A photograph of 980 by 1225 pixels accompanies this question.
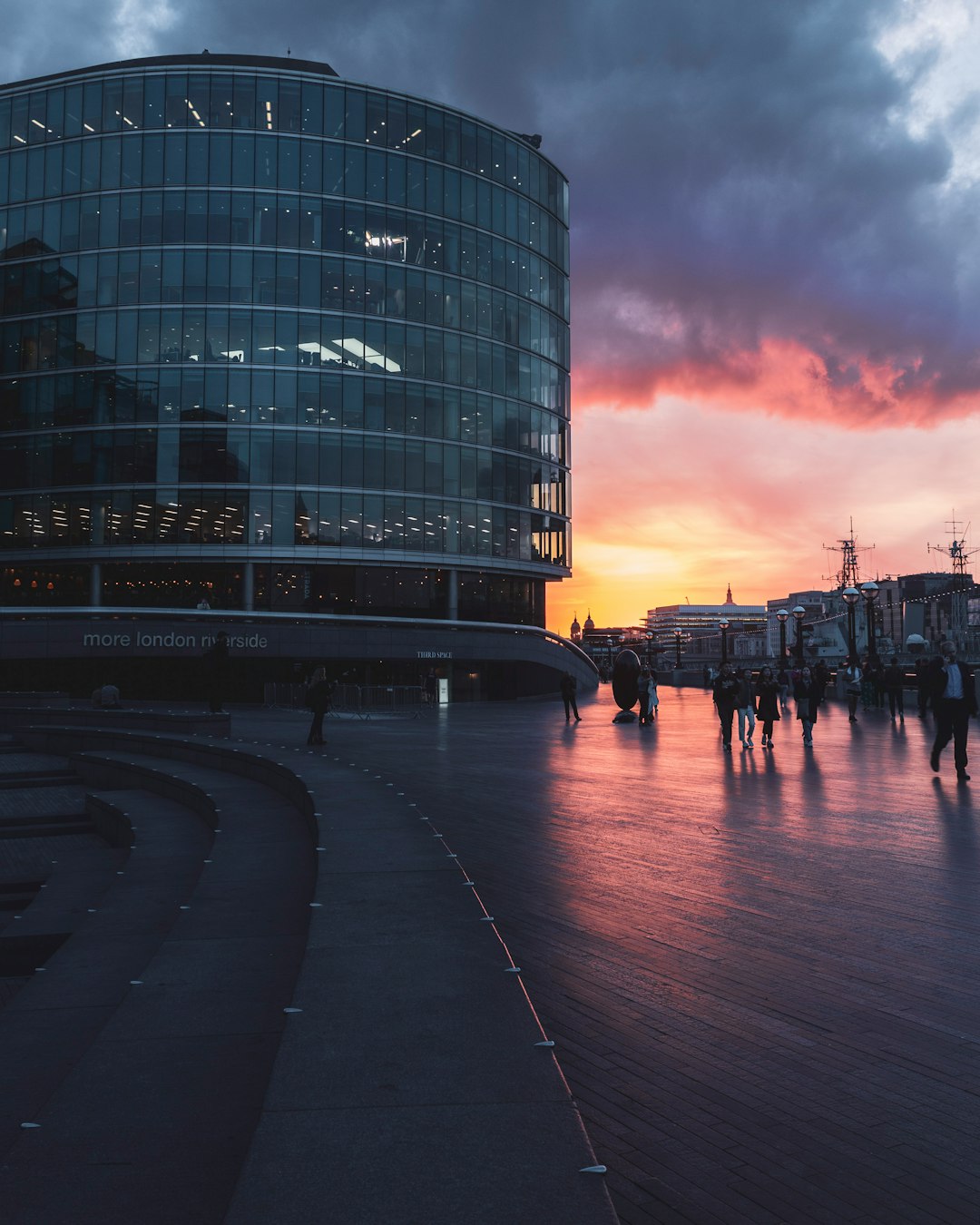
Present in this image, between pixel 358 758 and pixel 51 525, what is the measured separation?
4554cm

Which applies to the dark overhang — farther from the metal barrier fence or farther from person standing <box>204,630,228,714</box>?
person standing <box>204,630,228,714</box>

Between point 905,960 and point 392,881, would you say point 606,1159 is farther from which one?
point 392,881

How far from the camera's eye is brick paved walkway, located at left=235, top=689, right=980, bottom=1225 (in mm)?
3576

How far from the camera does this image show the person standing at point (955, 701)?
Answer: 14914 mm

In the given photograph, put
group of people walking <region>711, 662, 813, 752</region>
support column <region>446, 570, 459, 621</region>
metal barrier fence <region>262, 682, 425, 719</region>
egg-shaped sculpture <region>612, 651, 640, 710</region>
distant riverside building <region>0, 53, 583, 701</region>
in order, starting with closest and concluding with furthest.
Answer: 1. group of people walking <region>711, 662, 813, 752</region>
2. egg-shaped sculpture <region>612, 651, 640, 710</region>
3. metal barrier fence <region>262, 682, 425, 719</region>
4. distant riverside building <region>0, 53, 583, 701</region>
5. support column <region>446, 570, 459, 621</region>

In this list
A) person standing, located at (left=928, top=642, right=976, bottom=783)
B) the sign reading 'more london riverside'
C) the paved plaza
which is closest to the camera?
the paved plaza

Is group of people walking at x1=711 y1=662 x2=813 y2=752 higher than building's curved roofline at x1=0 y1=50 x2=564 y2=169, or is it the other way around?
building's curved roofline at x1=0 y1=50 x2=564 y2=169

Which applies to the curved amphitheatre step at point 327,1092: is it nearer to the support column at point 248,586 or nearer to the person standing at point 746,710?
the person standing at point 746,710

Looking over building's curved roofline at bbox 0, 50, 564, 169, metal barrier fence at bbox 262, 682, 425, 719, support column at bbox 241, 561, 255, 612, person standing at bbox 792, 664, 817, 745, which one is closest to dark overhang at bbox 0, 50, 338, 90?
building's curved roofline at bbox 0, 50, 564, 169

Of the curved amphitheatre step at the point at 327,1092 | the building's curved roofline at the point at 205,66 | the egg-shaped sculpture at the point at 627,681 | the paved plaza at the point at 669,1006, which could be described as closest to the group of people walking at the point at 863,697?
the paved plaza at the point at 669,1006

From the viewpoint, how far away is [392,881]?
7355 millimetres

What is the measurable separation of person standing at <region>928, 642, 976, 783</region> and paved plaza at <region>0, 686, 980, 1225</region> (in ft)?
11.6

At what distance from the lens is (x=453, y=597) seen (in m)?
61.0

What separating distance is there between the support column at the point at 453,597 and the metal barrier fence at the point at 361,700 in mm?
19227
